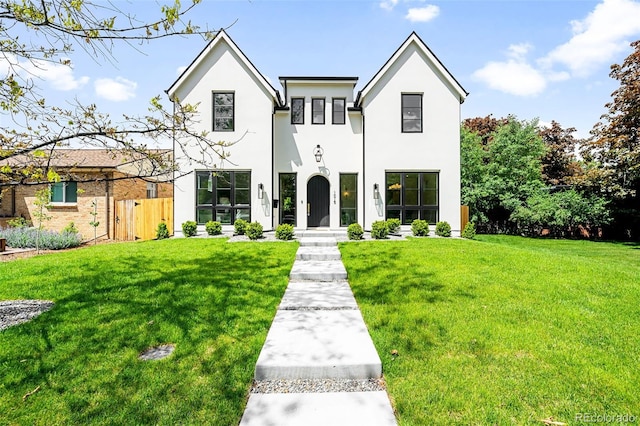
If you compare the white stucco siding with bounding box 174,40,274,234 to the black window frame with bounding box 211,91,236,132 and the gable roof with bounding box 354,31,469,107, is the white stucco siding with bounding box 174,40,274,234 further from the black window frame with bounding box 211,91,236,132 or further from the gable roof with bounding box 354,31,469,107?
the gable roof with bounding box 354,31,469,107

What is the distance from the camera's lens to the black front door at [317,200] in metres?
15.1

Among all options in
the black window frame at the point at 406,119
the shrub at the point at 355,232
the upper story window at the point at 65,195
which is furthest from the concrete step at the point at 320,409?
the upper story window at the point at 65,195

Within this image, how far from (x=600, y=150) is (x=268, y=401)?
2737 cm

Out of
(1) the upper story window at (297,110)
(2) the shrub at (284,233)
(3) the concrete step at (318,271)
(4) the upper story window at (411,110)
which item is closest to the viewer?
(3) the concrete step at (318,271)

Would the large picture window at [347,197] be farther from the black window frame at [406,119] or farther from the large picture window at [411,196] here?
the black window frame at [406,119]

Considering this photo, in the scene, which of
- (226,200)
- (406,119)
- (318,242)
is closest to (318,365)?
(318,242)

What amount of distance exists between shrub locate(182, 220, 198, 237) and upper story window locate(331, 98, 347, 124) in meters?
7.72

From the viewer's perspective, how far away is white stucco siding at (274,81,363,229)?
14906mm

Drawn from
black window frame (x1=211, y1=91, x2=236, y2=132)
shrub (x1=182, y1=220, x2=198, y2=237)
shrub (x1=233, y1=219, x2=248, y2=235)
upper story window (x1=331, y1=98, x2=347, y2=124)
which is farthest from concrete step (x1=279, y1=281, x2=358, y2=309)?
upper story window (x1=331, y1=98, x2=347, y2=124)

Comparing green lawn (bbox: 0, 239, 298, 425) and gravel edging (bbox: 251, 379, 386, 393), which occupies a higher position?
green lawn (bbox: 0, 239, 298, 425)

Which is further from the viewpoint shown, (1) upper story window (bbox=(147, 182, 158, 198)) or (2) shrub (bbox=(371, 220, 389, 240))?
(1) upper story window (bbox=(147, 182, 158, 198))

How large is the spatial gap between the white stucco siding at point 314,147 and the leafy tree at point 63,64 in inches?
433

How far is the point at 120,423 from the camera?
262 cm

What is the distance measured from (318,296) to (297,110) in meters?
11.1
